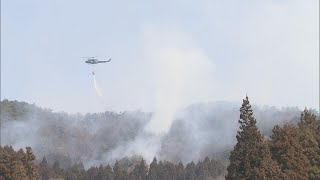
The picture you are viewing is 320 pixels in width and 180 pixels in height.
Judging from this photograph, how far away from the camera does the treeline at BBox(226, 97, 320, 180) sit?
36438mm

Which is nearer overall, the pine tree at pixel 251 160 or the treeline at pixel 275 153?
the pine tree at pixel 251 160

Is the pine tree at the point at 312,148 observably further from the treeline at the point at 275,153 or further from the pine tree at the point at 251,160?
the pine tree at the point at 251,160

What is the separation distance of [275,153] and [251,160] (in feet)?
17.8

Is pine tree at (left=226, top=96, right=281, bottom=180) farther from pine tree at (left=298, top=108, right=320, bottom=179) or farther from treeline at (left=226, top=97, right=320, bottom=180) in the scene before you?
pine tree at (left=298, top=108, right=320, bottom=179)

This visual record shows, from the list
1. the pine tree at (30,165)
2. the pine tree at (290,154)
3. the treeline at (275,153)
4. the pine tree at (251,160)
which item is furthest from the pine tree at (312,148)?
the pine tree at (30,165)

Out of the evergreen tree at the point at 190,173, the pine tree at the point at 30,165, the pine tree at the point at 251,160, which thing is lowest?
the pine tree at the point at 251,160

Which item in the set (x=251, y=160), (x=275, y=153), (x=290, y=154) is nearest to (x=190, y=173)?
(x=275, y=153)

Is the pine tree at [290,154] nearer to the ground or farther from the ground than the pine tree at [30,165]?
nearer to the ground

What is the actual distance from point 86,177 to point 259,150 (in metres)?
95.8

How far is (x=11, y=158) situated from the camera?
2029 inches

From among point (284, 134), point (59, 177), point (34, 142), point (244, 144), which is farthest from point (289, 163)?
point (34, 142)

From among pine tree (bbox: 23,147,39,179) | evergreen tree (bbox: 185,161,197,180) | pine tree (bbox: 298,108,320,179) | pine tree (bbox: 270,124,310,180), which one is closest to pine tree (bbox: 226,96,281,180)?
pine tree (bbox: 270,124,310,180)

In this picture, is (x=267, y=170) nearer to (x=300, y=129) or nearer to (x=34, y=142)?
(x=300, y=129)

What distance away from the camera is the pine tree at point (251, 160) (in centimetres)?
3600
